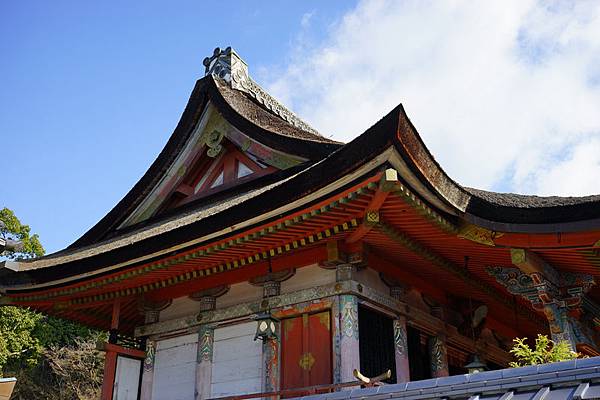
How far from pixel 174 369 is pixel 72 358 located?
23.3 meters

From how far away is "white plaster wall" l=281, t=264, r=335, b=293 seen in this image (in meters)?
10.0

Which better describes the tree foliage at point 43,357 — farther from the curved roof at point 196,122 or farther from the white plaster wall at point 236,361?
the white plaster wall at point 236,361

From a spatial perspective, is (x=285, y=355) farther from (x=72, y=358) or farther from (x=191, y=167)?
(x=72, y=358)

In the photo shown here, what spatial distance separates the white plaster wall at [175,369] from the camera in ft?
36.7

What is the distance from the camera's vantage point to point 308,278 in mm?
10312

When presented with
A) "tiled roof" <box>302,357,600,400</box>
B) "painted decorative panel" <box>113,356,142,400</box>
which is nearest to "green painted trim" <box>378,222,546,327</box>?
"tiled roof" <box>302,357,600,400</box>

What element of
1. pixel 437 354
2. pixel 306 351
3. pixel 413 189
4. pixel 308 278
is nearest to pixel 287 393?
pixel 306 351

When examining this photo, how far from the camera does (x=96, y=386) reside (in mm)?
32156

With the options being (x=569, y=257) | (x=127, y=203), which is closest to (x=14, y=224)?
(x=127, y=203)

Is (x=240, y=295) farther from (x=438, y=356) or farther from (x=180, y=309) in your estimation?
(x=438, y=356)

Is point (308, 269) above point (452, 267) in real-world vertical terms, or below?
below

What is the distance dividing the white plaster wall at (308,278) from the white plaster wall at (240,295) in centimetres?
60

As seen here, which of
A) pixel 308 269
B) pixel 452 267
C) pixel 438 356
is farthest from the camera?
pixel 438 356

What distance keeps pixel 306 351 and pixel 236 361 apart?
1407 mm
